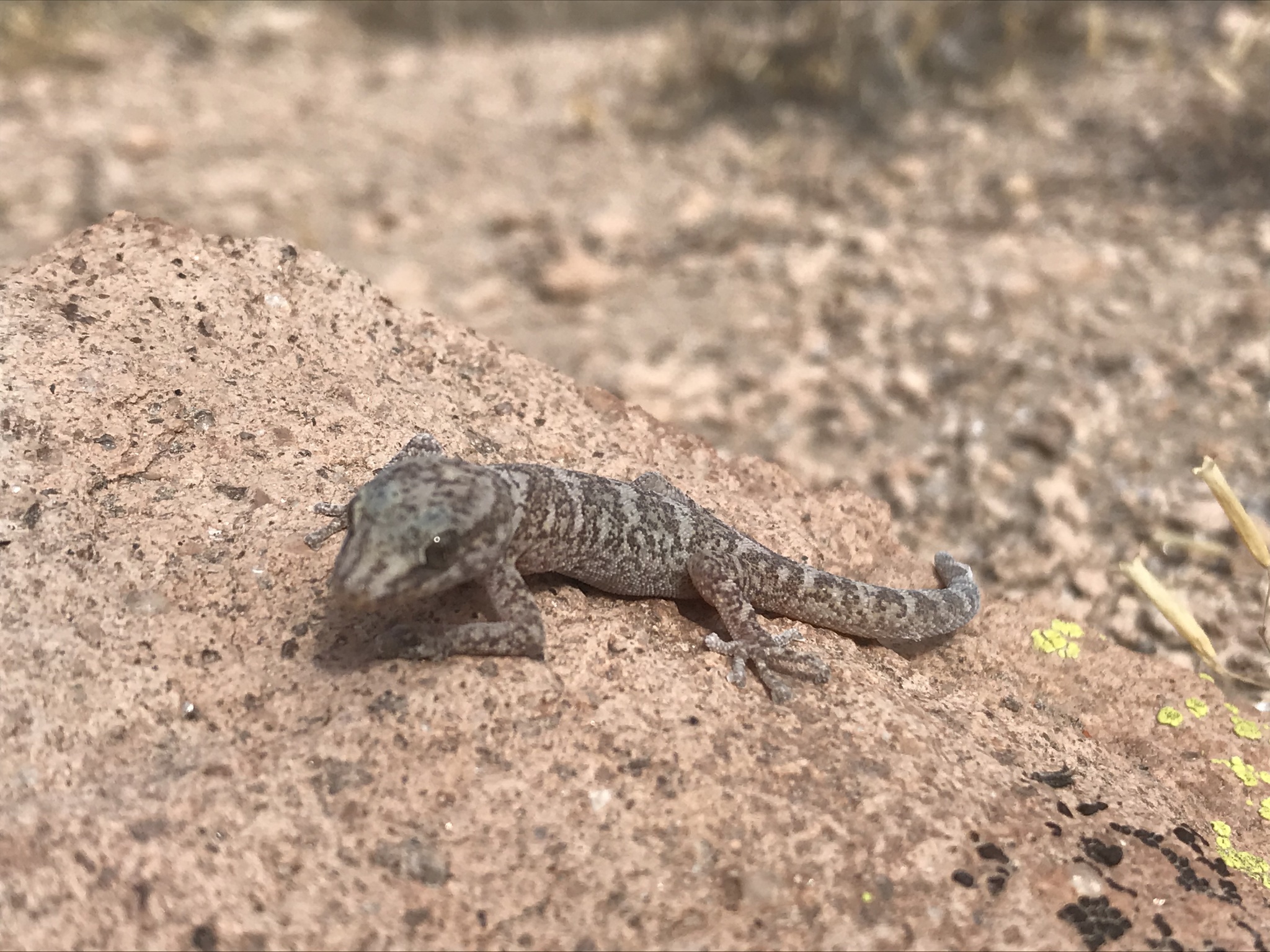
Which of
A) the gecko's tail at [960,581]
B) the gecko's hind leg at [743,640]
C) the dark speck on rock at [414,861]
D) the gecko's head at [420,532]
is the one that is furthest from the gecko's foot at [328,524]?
the gecko's tail at [960,581]

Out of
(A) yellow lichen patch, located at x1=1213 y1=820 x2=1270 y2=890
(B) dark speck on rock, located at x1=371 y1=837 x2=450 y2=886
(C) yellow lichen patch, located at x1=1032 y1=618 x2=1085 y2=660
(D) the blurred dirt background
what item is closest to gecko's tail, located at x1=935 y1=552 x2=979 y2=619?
(C) yellow lichen patch, located at x1=1032 y1=618 x2=1085 y2=660

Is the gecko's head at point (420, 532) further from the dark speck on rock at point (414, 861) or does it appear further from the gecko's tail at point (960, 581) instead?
the gecko's tail at point (960, 581)

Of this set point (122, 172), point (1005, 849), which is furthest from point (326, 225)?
point (1005, 849)

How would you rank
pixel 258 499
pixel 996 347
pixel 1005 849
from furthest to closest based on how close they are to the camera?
pixel 996 347 < pixel 258 499 < pixel 1005 849

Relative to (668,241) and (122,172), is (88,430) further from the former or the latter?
(122,172)

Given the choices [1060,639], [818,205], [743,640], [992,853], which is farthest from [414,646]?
[818,205]
